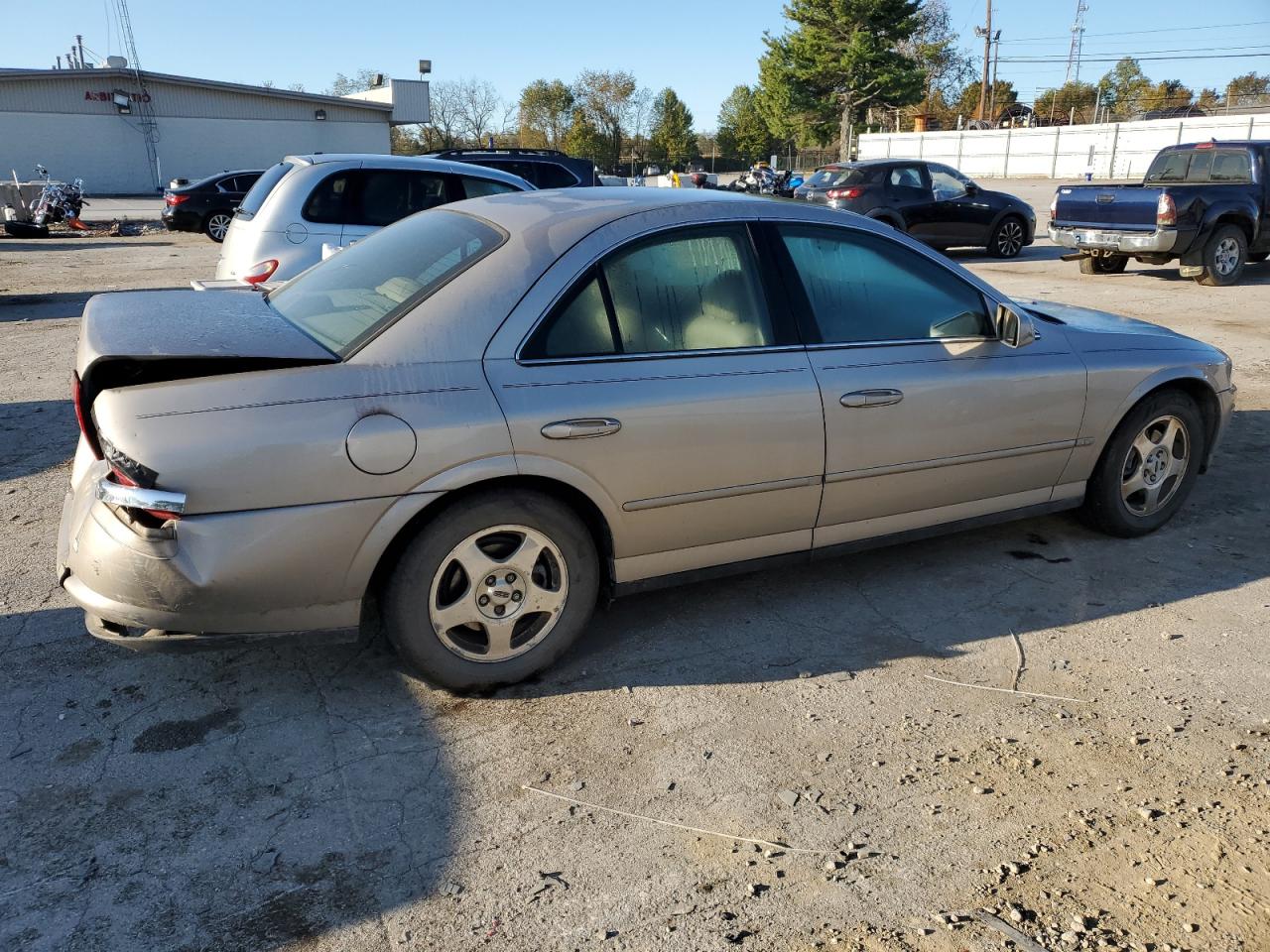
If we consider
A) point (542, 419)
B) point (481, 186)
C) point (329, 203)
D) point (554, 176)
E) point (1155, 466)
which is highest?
point (554, 176)

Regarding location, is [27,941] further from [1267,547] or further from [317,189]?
[317,189]

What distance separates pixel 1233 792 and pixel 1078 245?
1274 centimetres

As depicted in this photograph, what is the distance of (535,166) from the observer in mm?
14109

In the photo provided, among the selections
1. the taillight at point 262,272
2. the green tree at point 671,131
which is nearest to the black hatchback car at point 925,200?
the taillight at point 262,272

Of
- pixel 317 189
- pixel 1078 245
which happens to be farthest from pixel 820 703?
pixel 1078 245

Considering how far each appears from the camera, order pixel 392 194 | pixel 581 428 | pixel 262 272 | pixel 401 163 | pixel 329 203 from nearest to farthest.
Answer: pixel 581 428, pixel 262 272, pixel 329 203, pixel 392 194, pixel 401 163

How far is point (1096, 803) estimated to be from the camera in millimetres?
2949

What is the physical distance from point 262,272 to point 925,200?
12.2 metres

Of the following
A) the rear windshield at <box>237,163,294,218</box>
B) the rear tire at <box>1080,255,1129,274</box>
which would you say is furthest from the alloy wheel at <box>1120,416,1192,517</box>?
the rear tire at <box>1080,255,1129,274</box>

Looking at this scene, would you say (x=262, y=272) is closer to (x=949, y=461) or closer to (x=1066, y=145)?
(x=949, y=461)

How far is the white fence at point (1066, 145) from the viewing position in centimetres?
4256

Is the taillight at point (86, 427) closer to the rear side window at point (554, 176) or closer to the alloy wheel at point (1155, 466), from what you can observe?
the alloy wheel at point (1155, 466)

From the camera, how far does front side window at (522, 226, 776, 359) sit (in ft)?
11.5

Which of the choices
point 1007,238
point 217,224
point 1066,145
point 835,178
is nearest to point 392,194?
point 835,178
